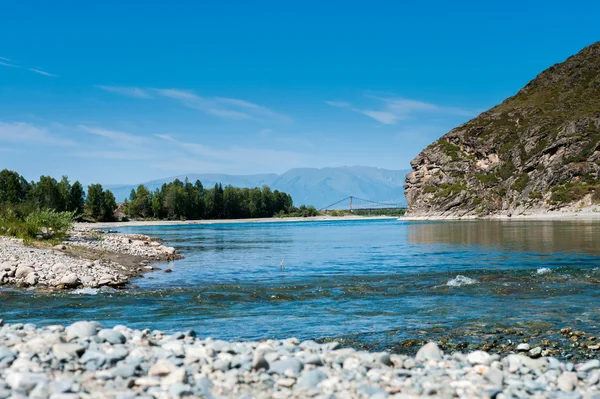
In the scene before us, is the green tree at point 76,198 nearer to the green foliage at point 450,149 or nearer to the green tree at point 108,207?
the green tree at point 108,207

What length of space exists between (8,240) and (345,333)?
31.2 metres

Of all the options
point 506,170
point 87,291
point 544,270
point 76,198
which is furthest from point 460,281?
point 76,198

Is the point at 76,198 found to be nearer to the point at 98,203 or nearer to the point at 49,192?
the point at 98,203

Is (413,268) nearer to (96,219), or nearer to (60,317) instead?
(60,317)

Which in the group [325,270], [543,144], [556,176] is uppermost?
[543,144]

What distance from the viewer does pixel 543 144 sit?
156 metres

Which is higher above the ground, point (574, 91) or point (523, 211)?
point (574, 91)

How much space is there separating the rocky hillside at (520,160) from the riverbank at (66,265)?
12285 centimetres

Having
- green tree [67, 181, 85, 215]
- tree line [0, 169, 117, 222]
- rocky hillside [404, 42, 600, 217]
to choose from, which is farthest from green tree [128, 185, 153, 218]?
rocky hillside [404, 42, 600, 217]

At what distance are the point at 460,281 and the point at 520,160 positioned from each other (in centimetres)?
14955

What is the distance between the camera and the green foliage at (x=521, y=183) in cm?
15089

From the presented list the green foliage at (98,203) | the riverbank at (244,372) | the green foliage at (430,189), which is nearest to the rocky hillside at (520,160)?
the green foliage at (430,189)

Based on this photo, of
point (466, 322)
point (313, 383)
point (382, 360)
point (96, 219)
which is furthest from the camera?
point (96, 219)

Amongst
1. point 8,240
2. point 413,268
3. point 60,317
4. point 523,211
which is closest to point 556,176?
point 523,211
